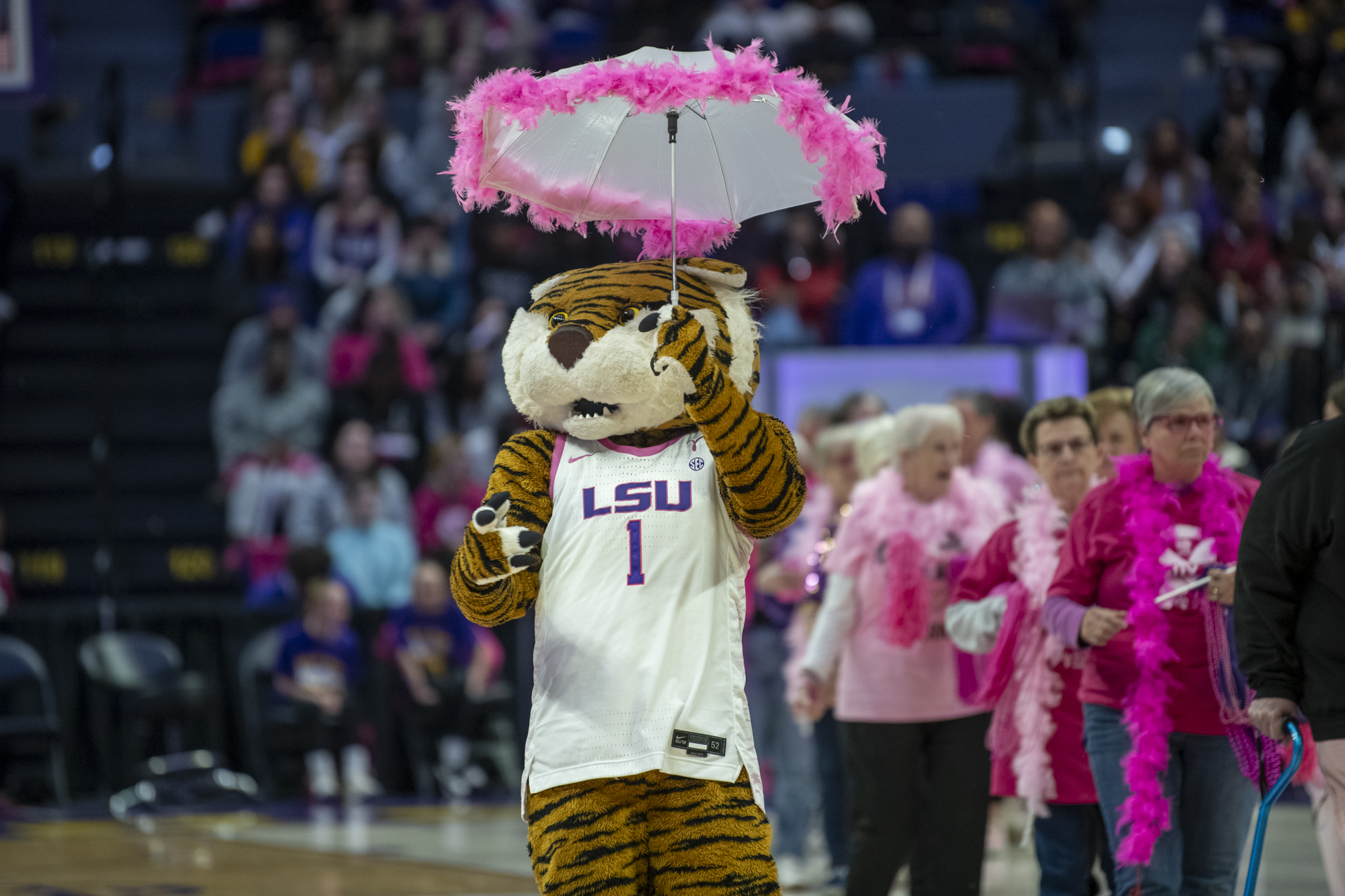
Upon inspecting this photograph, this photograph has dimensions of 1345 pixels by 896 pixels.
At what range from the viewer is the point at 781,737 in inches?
259

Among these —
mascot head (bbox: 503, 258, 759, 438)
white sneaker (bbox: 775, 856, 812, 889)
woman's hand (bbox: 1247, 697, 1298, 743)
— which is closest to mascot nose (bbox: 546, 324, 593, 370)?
mascot head (bbox: 503, 258, 759, 438)

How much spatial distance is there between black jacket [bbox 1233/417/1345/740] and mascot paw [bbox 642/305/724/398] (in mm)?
1253

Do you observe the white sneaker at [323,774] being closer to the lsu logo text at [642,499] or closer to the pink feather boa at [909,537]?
the pink feather boa at [909,537]

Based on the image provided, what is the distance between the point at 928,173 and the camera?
42.1ft

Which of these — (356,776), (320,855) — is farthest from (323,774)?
(320,855)

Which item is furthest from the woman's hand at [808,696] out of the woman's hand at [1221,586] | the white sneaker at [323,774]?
the white sneaker at [323,774]

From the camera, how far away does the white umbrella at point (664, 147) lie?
3391 mm

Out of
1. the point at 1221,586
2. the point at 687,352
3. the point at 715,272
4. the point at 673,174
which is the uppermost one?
the point at 673,174

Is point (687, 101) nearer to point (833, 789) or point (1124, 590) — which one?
point (1124, 590)

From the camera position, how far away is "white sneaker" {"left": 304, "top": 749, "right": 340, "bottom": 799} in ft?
29.5

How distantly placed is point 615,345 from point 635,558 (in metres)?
0.43

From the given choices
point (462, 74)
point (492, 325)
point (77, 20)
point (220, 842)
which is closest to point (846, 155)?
point (220, 842)

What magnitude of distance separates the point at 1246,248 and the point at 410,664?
19.5 ft

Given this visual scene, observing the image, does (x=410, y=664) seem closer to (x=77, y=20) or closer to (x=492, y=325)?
(x=492, y=325)
